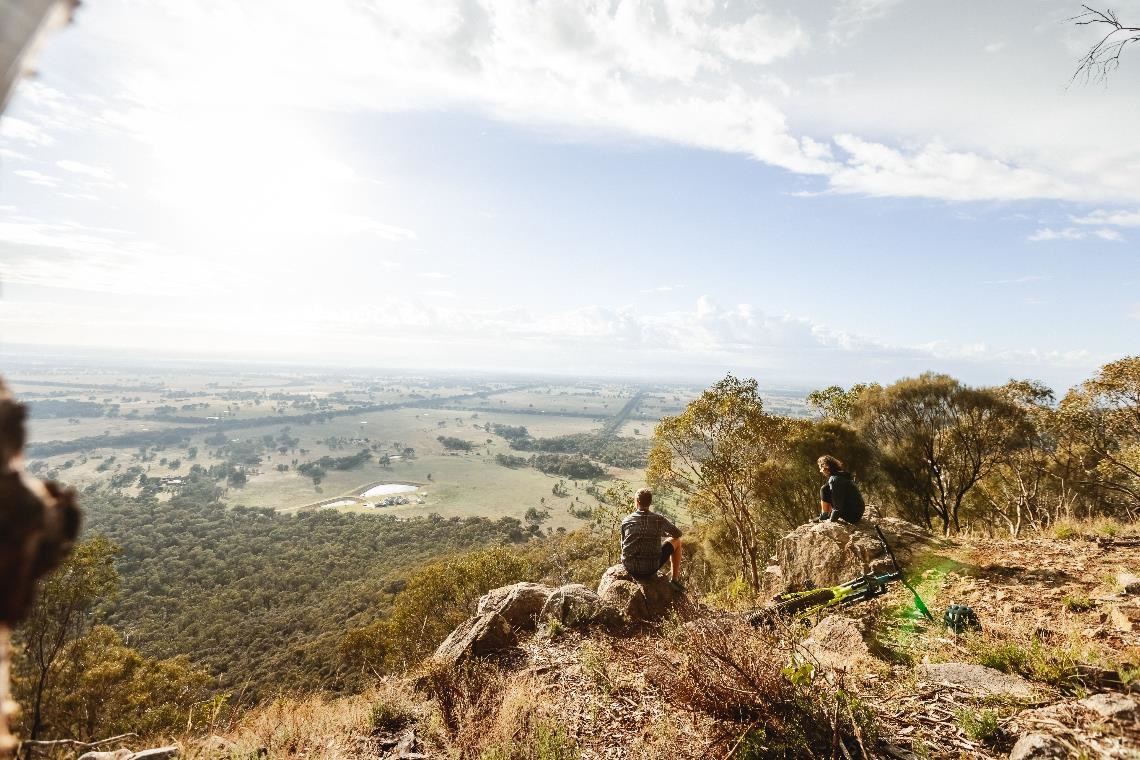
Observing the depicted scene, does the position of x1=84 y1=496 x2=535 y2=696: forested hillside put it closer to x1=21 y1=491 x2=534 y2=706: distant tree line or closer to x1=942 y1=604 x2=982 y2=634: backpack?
x1=21 y1=491 x2=534 y2=706: distant tree line

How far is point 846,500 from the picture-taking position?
30.4 feet

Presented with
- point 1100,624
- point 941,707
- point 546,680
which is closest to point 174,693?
point 546,680

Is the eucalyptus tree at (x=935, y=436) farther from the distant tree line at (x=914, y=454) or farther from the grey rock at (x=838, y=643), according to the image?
the grey rock at (x=838, y=643)

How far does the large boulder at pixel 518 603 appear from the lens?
8.73 metres

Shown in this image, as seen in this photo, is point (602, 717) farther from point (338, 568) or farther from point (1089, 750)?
point (338, 568)

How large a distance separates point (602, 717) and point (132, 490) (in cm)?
13572

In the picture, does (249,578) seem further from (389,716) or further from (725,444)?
(389,716)

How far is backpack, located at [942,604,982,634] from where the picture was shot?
5906 mm

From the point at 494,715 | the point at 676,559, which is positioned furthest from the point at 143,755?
the point at 676,559

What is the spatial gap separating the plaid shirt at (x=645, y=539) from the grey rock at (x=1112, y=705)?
208 inches

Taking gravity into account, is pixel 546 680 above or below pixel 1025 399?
below

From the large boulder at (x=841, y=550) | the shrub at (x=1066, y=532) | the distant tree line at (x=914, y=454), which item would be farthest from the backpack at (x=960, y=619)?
the distant tree line at (x=914, y=454)

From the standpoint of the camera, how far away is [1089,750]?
349 centimetres

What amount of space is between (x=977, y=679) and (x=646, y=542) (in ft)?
15.6
